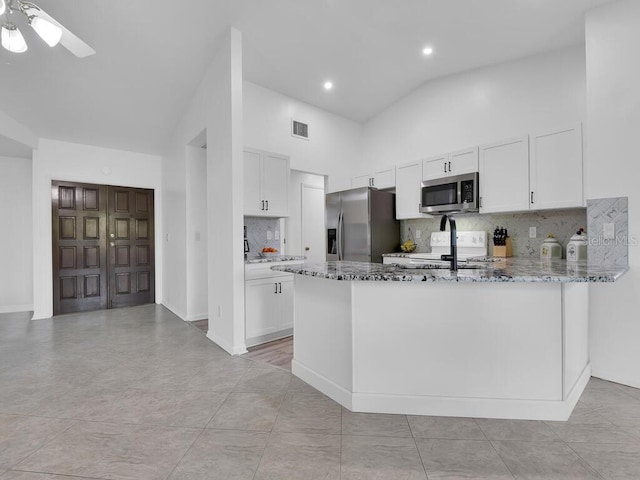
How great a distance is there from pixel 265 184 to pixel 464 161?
2432mm

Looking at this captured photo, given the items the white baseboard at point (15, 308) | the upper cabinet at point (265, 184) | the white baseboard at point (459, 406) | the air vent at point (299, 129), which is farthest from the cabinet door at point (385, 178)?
the white baseboard at point (15, 308)

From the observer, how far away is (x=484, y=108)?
12.7 feet

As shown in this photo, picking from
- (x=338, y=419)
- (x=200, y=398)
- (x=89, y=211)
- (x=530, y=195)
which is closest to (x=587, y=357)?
(x=530, y=195)

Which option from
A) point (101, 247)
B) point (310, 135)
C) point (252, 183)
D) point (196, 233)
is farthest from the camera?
point (101, 247)

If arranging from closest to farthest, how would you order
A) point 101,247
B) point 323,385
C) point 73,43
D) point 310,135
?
point 73,43 → point 323,385 → point 310,135 → point 101,247

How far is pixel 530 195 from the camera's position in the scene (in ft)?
11.0

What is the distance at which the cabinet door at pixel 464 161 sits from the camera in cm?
378

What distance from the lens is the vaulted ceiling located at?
2.82m

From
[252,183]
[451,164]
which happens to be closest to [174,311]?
[252,183]

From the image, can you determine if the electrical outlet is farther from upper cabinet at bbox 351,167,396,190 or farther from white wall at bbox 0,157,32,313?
white wall at bbox 0,157,32,313

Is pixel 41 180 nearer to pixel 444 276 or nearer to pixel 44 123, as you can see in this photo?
pixel 44 123

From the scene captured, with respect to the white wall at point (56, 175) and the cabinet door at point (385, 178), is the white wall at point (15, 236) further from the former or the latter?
the cabinet door at point (385, 178)

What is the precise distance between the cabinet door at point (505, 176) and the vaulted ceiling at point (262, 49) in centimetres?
104

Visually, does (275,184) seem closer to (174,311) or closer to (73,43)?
(73,43)
